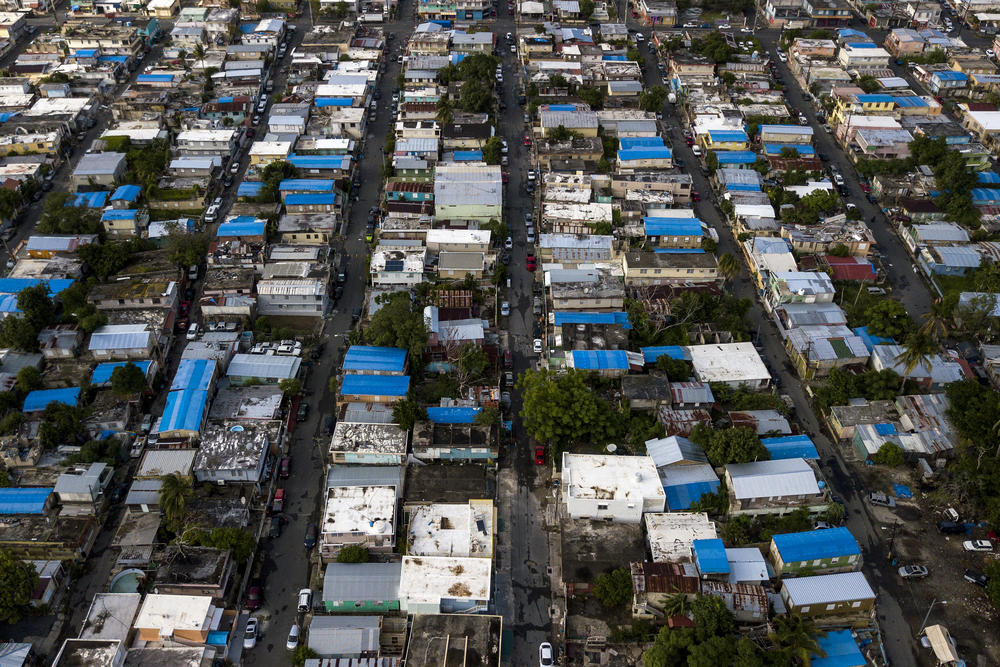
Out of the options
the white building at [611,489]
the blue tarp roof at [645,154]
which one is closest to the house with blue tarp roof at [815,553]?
the white building at [611,489]

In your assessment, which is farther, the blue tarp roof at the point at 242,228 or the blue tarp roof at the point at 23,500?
the blue tarp roof at the point at 242,228

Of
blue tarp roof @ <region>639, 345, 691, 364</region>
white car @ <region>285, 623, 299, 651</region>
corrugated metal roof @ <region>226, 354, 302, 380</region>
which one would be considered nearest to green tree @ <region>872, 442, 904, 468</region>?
blue tarp roof @ <region>639, 345, 691, 364</region>

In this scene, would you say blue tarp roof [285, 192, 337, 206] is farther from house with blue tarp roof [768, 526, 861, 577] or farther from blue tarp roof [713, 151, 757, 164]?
house with blue tarp roof [768, 526, 861, 577]

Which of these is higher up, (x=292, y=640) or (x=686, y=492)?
(x=686, y=492)

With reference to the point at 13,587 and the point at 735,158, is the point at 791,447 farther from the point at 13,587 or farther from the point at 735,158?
the point at 13,587

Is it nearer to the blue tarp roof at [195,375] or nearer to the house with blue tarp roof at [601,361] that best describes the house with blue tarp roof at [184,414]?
the blue tarp roof at [195,375]

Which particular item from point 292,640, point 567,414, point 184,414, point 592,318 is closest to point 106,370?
point 184,414

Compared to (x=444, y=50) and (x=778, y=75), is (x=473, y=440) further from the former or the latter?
(x=778, y=75)
